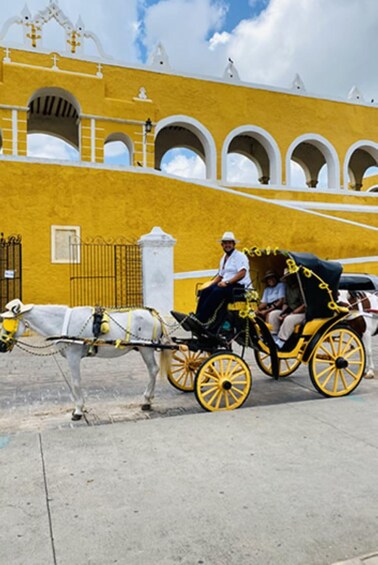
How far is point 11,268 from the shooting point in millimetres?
12016

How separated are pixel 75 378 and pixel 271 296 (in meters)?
3.11

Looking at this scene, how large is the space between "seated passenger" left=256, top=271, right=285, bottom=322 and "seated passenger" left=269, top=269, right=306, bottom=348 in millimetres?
84

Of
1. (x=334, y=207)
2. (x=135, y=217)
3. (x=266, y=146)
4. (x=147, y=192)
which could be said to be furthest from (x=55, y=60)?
(x=334, y=207)

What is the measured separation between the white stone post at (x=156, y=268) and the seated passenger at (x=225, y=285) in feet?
20.8

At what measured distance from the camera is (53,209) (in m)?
12.5

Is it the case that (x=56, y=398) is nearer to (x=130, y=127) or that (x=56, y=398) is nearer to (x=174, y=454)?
(x=174, y=454)

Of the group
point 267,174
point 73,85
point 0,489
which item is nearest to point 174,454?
Result: point 0,489

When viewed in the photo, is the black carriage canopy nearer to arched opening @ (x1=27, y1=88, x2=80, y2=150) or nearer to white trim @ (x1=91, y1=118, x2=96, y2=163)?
white trim @ (x1=91, y1=118, x2=96, y2=163)

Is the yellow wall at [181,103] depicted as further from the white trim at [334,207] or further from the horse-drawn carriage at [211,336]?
the horse-drawn carriage at [211,336]

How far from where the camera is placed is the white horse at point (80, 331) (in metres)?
4.82

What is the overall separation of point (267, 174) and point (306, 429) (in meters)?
23.0

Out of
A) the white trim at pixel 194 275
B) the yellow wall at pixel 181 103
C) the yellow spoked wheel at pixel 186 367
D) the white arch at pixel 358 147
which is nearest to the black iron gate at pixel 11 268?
the white trim at pixel 194 275

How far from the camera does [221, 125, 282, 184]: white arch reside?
21188 mm

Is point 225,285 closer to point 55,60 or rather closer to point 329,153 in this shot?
point 55,60
